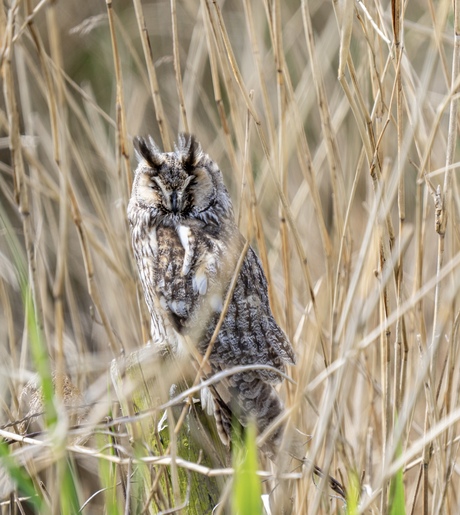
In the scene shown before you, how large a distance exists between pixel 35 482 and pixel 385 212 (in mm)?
936

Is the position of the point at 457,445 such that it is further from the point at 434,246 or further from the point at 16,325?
the point at 16,325

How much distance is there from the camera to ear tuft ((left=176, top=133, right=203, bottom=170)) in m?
2.03

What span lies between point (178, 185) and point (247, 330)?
1.48ft

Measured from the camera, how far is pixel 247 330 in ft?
6.70

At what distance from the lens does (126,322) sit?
2.63 metres

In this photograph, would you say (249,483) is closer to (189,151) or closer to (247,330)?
(247,330)

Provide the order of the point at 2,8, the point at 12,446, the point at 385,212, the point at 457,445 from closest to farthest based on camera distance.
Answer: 1. the point at 385,212
2. the point at 2,8
3. the point at 457,445
4. the point at 12,446

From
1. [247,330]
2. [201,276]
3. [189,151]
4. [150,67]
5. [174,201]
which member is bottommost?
[247,330]

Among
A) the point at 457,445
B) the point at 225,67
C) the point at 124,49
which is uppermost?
the point at 124,49

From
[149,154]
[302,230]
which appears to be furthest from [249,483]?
[302,230]

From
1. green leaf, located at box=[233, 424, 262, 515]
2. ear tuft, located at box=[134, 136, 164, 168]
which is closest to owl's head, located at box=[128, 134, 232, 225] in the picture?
ear tuft, located at box=[134, 136, 164, 168]

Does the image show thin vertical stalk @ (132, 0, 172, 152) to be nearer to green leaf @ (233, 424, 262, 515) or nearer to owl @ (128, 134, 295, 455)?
owl @ (128, 134, 295, 455)

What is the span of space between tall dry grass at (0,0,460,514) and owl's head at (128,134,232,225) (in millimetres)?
69

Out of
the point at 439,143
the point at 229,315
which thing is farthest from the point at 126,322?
the point at 439,143
